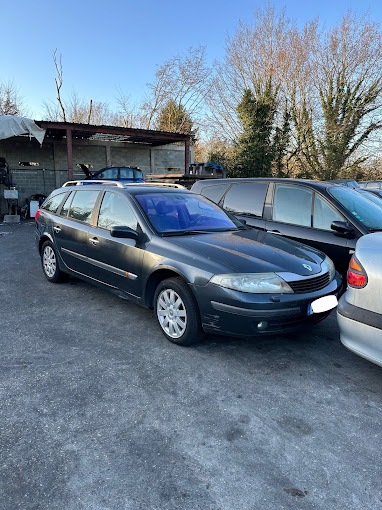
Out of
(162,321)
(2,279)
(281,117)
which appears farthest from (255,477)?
(281,117)

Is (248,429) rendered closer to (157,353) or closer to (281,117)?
(157,353)

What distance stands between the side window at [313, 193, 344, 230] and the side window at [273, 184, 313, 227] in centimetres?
8

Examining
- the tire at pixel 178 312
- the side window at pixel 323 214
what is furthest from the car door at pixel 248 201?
the tire at pixel 178 312

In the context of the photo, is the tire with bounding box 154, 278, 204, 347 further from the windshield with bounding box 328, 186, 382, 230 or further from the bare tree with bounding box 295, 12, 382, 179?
the bare tree with bounding box 295, 12, 382, 179

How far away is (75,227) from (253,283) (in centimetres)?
269

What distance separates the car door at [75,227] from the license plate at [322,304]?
2709 millimetres

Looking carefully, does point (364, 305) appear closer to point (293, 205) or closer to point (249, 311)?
point (249, 311)

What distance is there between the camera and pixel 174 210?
4.10m

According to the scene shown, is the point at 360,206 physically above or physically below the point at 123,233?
above

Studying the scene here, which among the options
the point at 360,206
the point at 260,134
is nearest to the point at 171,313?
the point at 360,206

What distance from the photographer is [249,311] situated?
289 cm

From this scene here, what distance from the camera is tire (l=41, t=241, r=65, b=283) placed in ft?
17.0

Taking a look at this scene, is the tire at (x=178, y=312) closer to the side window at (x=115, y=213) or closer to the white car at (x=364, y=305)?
the side window at (x=115, y=213)

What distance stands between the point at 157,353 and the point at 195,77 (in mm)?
28587
